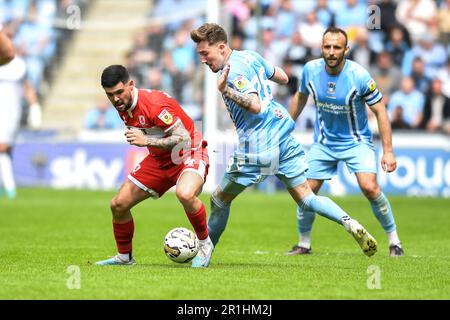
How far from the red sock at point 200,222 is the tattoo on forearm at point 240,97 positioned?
42.7 inches

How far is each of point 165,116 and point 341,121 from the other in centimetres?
277

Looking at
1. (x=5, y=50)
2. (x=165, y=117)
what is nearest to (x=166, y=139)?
(x=165, y=117)

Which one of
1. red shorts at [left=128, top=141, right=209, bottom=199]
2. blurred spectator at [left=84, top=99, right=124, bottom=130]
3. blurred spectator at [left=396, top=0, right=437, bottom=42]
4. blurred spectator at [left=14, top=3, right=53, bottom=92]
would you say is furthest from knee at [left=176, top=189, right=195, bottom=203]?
→ blurred spectator at [left=14, top=3, right=53, bottom=92]

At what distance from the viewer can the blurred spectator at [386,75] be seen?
2167cm

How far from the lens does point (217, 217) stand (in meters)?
9.64

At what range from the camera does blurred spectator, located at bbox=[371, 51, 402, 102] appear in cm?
2167

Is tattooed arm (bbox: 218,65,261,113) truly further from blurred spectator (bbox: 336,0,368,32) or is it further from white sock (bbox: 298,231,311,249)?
blurred spectator (bbox: 336,0,368,32)

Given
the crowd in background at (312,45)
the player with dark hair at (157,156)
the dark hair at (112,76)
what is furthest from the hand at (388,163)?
the crowd in background at (312,45)

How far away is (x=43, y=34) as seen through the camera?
988 inches

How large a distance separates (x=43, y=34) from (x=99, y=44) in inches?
57.3

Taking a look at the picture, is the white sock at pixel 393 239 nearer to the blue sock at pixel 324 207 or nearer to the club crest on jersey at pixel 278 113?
the blue sock at pixel 324 207

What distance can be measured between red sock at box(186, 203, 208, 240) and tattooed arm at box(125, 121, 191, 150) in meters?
0.65

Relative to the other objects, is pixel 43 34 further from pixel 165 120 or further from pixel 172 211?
pixel 165 120
